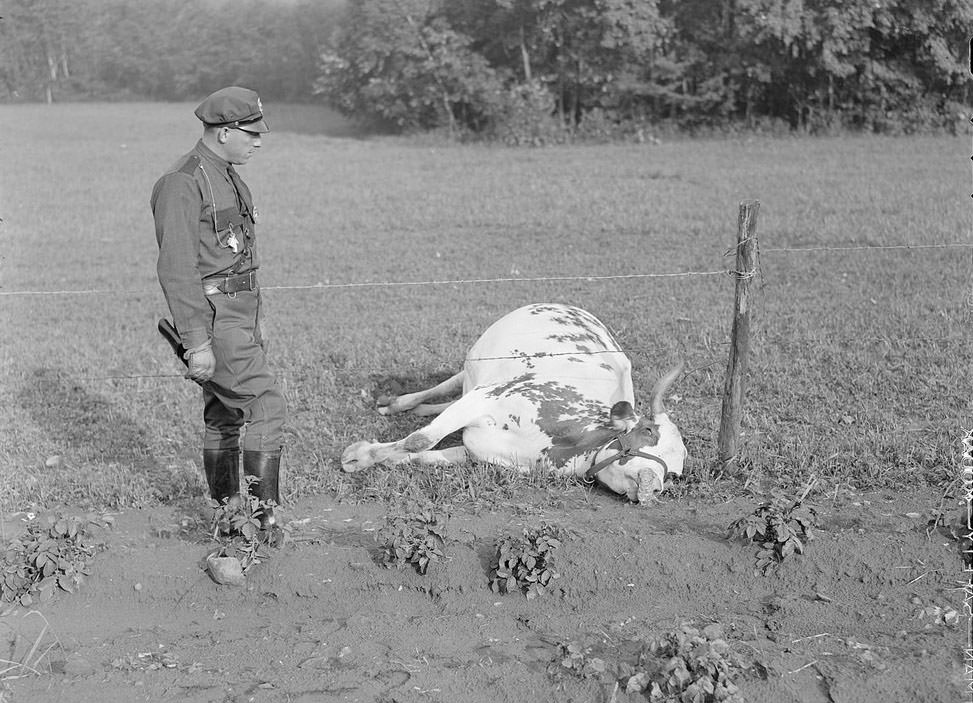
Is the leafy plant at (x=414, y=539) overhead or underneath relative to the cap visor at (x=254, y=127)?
underneath

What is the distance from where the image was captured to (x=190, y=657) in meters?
4.53

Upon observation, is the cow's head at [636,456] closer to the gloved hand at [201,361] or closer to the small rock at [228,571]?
the small rock at [228,571]

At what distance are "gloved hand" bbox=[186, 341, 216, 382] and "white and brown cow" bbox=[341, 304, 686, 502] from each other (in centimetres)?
161

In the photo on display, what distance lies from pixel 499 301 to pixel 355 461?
13.4ft

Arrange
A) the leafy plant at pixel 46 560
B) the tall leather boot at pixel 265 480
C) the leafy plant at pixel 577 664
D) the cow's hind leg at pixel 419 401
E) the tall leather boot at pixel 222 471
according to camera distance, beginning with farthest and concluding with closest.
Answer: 1. the cow's hind leg at pixel 419 401
2. the tall leather boot at pixel 222 471
3. the tall leather boot at pixel 265 480
4. the leafy plant at pixel 46 560
5. the leafy plant at pixel 577 664

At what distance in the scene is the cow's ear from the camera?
5.85 m

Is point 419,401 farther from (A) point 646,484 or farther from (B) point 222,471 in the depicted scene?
(A) point 646,484

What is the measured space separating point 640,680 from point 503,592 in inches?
40.8

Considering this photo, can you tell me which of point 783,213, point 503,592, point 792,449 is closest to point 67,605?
point 503,592

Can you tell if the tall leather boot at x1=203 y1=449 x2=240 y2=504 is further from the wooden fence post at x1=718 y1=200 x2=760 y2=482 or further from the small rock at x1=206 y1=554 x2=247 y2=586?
the wooden fence post at x1=718 y1=200 x2=760 y2=482

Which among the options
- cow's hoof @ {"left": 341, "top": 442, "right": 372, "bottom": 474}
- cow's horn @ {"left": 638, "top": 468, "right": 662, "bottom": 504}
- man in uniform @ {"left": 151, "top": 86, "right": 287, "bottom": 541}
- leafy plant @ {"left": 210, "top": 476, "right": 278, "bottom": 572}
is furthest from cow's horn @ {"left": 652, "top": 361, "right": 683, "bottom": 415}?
leafy plant @ {"left": 210, "top": 476, "right": 278, "bottom": 572}

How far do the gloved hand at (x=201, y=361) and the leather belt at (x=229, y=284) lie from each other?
26 centimetres

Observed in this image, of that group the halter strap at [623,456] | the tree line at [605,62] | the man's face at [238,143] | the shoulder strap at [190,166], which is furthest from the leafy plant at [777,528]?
the tree line at [605,62]

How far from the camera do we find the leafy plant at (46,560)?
495 centimetres
